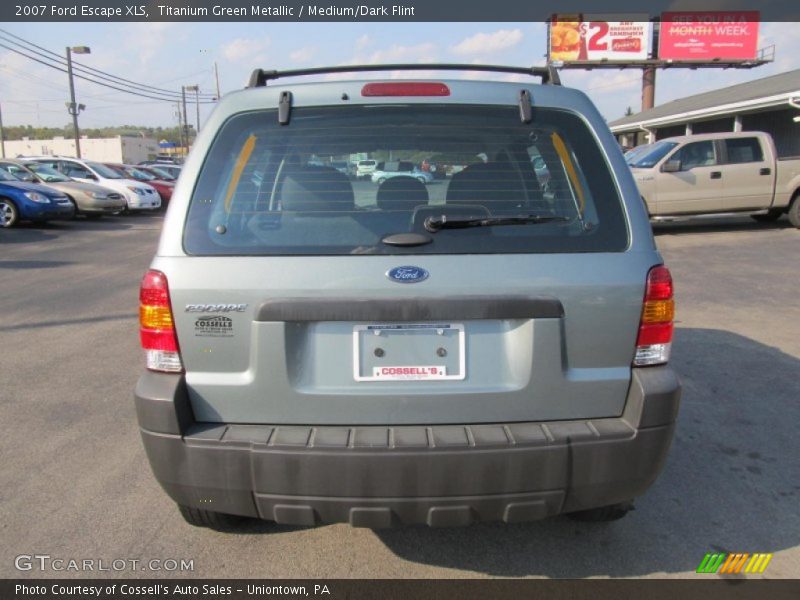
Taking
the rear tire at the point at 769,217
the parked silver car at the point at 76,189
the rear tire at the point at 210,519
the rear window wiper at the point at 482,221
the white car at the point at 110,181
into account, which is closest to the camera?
the rear window wiper at the point at 482,221

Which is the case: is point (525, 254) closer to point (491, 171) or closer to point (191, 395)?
point (491, 171)

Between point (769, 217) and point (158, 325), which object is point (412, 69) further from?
point (769, 217)

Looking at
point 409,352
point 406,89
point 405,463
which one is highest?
point 406,89

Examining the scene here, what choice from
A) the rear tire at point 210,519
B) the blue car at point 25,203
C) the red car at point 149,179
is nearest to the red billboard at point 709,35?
the red car at point 149,179

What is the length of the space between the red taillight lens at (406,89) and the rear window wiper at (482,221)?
523 mm

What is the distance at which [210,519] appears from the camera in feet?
8.87

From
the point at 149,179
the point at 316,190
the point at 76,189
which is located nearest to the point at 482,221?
the point at 316,190


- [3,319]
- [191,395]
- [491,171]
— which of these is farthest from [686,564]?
[3,319]

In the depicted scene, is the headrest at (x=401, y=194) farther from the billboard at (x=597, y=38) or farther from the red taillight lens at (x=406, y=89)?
the billboard at (x=597, y=38)

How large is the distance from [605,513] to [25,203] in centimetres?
1528

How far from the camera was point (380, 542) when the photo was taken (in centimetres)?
284

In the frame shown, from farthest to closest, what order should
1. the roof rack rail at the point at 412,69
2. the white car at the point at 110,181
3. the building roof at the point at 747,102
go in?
1. the white car at the point at 110,181
2. the building roof at the point at 747,102
3. the roof rack rail at the point at 412,69

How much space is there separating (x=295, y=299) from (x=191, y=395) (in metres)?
0.55

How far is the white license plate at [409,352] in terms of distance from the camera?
222 cm
